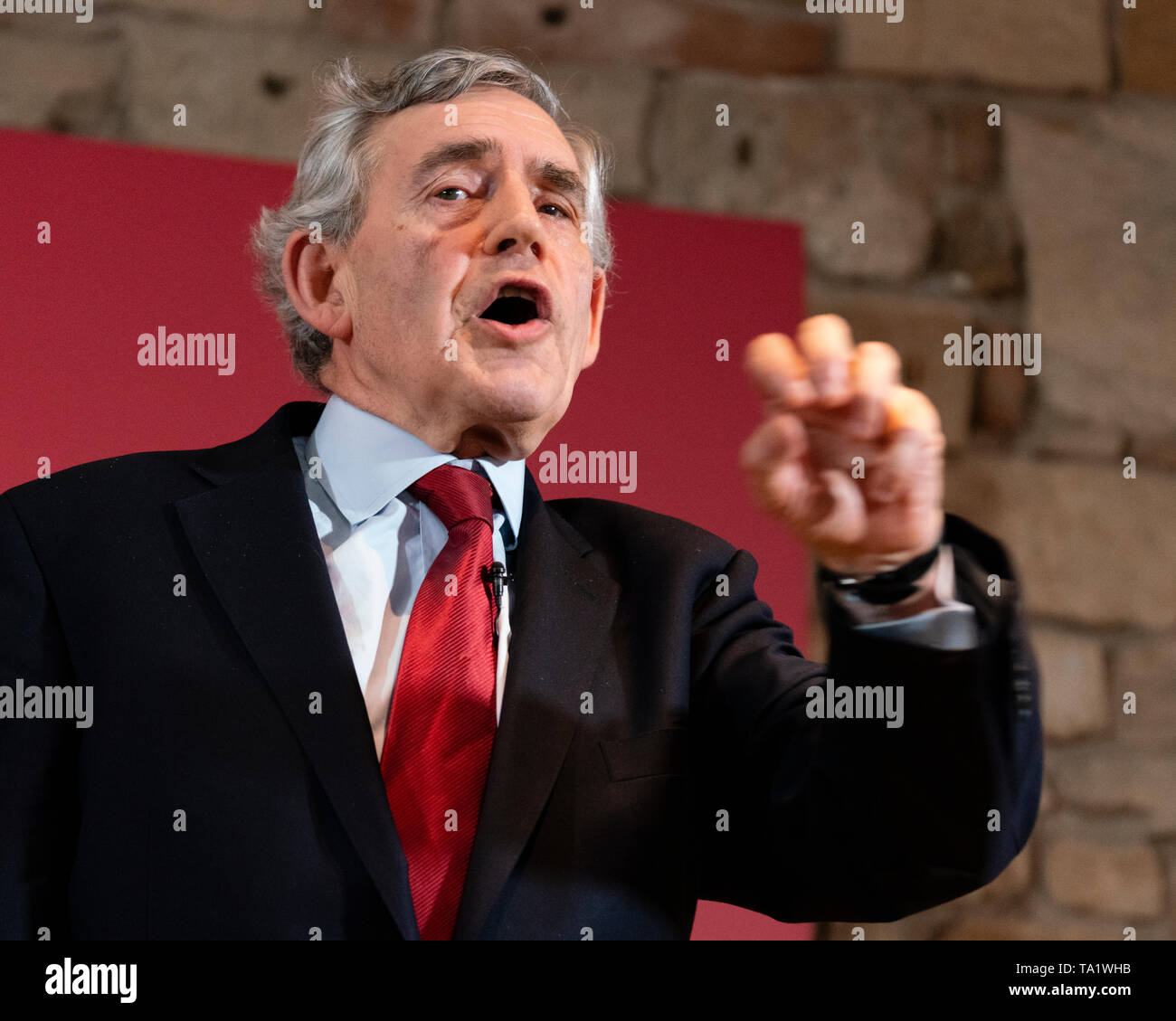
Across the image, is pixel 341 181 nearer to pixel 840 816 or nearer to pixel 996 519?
pixel 840 816

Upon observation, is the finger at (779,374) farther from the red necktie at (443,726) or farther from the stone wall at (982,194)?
the stone wall at (982,194)

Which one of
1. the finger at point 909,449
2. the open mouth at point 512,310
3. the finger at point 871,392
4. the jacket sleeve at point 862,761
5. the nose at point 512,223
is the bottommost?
the jacket sleeve at point 862,761

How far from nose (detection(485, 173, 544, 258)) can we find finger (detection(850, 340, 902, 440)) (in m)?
0.49

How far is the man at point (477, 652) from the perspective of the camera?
1.01 meters

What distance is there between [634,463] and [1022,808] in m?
1.04

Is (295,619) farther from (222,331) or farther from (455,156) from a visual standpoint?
(222,331)

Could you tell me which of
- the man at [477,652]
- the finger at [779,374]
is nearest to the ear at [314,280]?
the man at [477,652]

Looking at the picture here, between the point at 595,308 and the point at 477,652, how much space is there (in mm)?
517

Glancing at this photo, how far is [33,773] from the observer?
Result: 114 centimetres

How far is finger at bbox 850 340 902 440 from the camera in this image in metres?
0.91

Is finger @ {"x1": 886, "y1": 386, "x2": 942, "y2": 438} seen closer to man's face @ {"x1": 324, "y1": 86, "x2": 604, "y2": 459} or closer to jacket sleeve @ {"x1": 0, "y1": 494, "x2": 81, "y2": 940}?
man's face @ {"x1": 324, "y1": 86, "x2": 604, "y2": 459}

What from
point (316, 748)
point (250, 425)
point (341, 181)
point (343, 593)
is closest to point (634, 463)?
point (250, 425)

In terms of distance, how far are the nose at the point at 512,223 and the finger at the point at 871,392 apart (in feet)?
1.61

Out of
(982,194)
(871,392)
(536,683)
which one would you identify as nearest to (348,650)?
(536,683)
